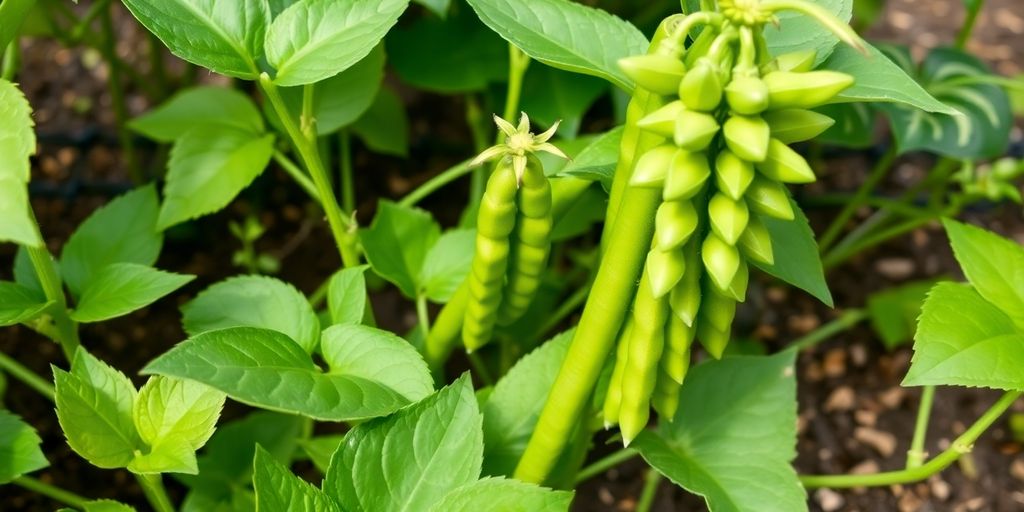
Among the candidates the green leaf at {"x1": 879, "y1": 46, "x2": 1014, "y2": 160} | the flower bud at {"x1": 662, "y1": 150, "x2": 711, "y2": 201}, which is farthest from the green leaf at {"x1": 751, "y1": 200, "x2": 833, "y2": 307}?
the green leaf at {"x1": 879, "y1": 46, "x2": 1014, "y2": 160}

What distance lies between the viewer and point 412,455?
0.75 meters

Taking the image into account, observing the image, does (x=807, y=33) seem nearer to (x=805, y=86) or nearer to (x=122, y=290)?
(x=805, y=86)

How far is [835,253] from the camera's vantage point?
1.42m

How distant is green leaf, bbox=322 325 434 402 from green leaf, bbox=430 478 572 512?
3.1 inches

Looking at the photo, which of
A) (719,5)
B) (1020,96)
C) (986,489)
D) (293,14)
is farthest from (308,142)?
(1020,96)

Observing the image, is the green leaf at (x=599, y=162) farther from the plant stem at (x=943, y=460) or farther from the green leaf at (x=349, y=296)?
the plant stem at (x=943, y=460)

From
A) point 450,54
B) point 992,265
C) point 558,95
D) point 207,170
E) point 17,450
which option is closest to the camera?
point 17,450

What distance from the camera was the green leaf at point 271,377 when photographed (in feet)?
2.15

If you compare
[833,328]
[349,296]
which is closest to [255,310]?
[349,296]

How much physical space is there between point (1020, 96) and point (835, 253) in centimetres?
58

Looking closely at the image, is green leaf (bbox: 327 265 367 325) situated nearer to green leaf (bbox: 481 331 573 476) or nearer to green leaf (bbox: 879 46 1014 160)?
green leaf (bbox: 481 331 573 476)

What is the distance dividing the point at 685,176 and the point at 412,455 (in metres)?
0.32

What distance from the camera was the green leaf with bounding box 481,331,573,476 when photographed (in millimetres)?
862

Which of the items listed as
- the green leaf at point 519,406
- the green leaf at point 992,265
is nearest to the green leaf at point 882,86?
the green leaf at point 992,265
